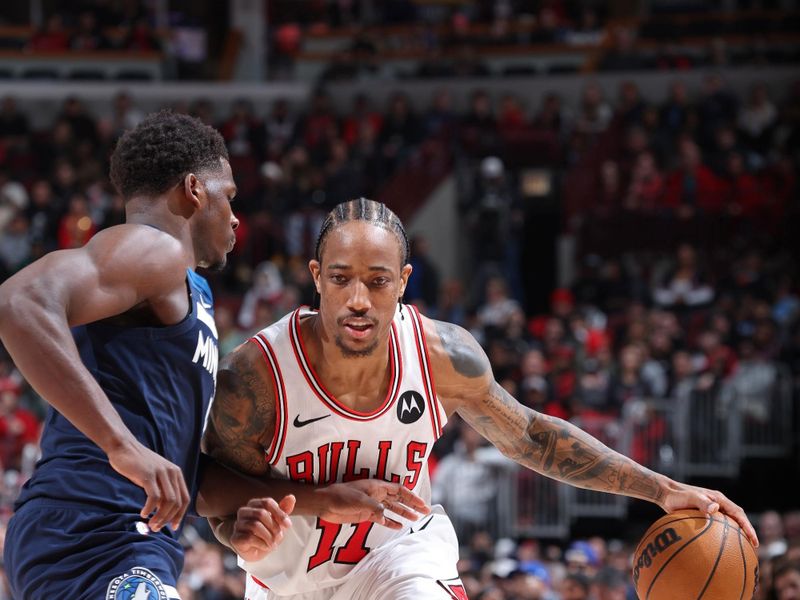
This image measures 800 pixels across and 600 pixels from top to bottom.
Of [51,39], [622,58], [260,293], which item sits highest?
[622,58]

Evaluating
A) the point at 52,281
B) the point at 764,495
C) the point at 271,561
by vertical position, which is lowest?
the point at 764,495

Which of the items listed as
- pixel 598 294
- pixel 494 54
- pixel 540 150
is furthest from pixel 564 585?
pixel 494 54

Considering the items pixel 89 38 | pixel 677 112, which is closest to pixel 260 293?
pixel 677 112

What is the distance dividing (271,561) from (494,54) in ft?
50.2

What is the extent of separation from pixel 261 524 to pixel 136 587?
Result: 0.49 metres

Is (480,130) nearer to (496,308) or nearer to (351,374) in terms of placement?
(496,308)

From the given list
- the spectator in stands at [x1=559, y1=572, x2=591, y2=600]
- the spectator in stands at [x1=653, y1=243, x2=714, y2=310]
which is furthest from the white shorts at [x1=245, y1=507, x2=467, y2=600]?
the spectator in stands at [x1=653, y1=243, x2=714, y2=310]

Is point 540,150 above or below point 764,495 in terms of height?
above

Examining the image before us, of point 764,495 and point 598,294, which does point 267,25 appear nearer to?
point 598,294

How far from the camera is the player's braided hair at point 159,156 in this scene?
12.0ft

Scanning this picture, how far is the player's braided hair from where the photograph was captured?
365 centimetres

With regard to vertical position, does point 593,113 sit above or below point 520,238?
above

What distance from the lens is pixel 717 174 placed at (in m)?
14.5

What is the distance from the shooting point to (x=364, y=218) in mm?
3959
